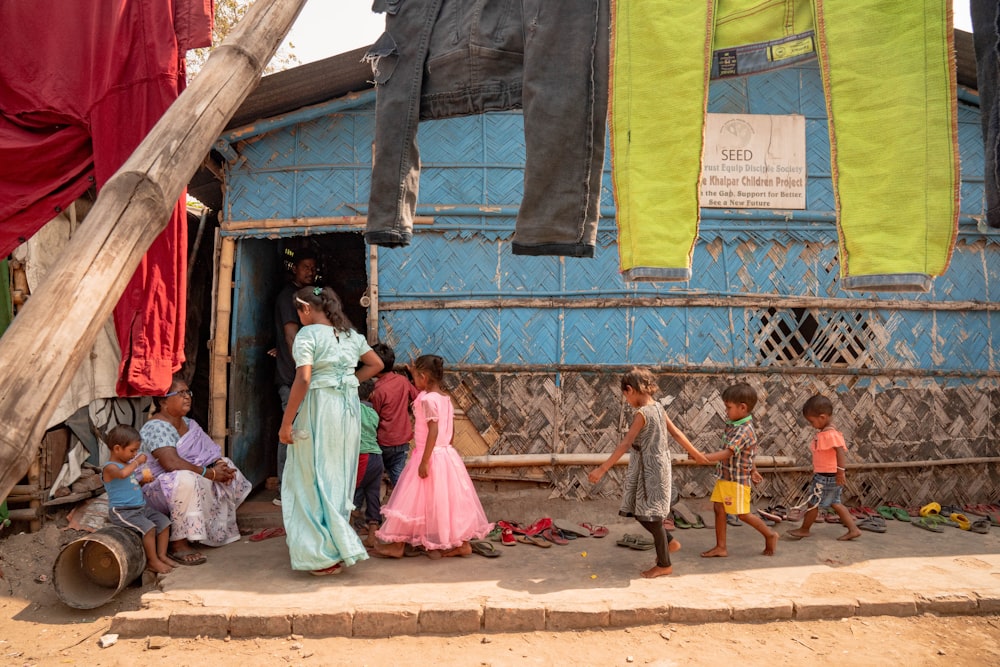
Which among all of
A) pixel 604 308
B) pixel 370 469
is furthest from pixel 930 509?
pixel 370 469

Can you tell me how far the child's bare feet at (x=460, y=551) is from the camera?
5109 mm

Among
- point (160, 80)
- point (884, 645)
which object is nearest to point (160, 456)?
point (160, 80)

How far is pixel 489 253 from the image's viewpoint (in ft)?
20.3

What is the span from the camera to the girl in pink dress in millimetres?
5027

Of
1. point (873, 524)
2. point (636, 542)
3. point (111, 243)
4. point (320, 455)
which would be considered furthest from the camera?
point (873, 524)

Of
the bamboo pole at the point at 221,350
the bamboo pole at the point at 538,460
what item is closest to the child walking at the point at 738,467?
the bamboo pole at the point at 538,460

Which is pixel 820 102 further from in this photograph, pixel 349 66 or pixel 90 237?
pixel 90 237

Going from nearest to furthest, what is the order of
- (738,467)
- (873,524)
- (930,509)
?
(738,467) < (873,524) < (930,509)

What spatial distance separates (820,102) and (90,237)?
6488 mm

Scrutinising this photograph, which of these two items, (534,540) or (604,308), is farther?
(604,308)

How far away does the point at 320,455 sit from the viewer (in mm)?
4543

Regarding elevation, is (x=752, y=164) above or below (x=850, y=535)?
above

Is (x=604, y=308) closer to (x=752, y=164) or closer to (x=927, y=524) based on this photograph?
(x=752, y=164)

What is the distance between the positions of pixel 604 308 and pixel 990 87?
12.6ft
